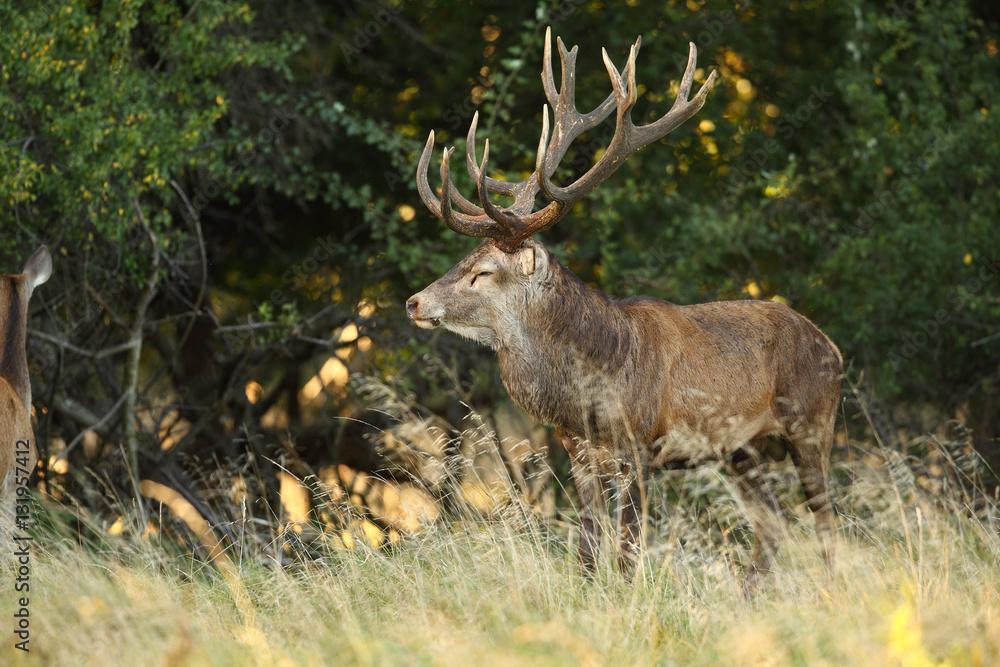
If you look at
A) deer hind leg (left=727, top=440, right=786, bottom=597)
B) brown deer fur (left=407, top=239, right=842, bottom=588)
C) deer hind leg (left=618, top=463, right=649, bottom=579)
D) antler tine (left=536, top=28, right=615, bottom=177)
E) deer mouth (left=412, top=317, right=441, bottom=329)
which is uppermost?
antler tine (left=536, top=28, right=615, bottom=177)

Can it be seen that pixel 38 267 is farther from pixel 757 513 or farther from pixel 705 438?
pixel 757 513

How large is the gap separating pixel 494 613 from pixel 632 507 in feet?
4.70

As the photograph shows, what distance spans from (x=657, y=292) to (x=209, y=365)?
13.6ft

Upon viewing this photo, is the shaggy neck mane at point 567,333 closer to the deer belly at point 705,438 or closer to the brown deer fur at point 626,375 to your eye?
the brown deer fur at point 626,375

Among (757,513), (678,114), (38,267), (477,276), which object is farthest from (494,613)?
(38,267)

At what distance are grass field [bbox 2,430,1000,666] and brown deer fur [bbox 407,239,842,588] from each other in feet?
1.53

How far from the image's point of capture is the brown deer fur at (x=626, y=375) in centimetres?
468

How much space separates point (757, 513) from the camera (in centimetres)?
500

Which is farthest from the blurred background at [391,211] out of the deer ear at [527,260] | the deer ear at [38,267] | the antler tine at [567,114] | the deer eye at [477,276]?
the antler tine at [567,114]

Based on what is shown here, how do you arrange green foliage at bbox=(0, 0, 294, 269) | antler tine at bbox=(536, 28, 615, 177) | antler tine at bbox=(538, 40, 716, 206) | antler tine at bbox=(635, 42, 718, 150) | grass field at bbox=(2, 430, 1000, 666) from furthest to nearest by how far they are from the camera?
green foliage at bbox=(0, 0, 294, 269) < antler tine at bbox=(536, 28, 615, 177) < antler tine at bbox=(635, 42, 718, 150) < antler tine at bbox=(538, 40, 716, 206) < grass field at bbox=(2, 430, 1000, 666)

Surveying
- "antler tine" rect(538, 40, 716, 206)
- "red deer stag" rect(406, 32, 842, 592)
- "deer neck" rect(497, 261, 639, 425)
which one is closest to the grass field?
"red deer stag" rect(406, 32, 842, 592)

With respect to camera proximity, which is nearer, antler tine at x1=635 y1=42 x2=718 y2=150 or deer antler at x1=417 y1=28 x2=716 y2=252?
deer antler at x1=417 y1=28 x2=716 y2=252

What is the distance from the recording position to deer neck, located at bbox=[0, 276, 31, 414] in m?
4.68

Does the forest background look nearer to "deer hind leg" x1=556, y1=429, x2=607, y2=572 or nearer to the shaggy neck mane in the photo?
"deer hind leg" x1=556, y1=429, x2=607, y2=572
